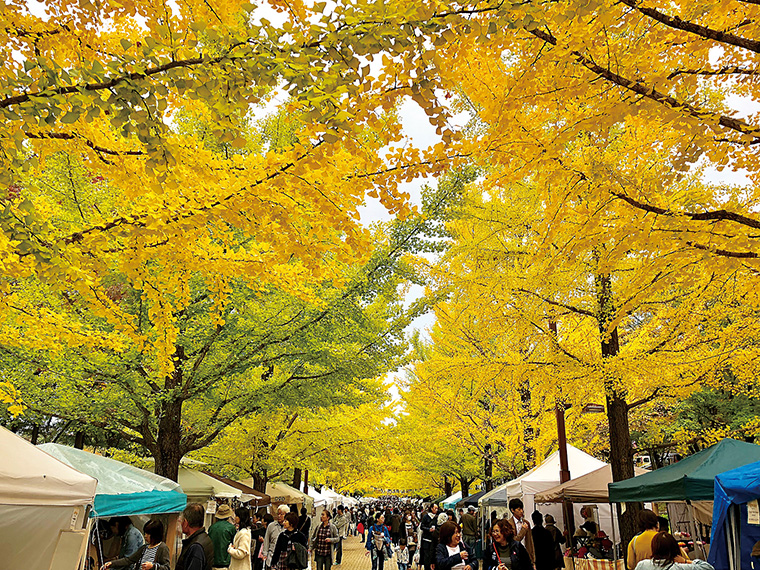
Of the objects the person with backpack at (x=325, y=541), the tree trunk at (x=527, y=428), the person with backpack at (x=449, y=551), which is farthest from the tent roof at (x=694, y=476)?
the tree trunk at (x=527, y=428)

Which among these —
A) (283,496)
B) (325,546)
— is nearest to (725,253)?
(325,546)

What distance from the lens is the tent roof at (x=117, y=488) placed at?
6.41m

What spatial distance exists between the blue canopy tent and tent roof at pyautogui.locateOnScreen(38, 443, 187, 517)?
6421mm

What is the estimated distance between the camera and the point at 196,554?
5.11 metres

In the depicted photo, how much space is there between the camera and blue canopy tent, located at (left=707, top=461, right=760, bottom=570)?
5.00 m

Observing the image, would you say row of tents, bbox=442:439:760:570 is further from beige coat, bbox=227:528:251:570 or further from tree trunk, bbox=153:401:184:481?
tree trunk, bbox=153:401:184:481

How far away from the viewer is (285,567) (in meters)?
7.41

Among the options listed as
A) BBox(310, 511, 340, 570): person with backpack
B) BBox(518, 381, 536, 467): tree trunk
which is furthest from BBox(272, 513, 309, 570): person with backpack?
BBox(518, 381, 536, 467): tree trunk

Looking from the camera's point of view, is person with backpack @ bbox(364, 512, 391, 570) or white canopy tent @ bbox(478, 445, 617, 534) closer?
white canopy tent @ bbox(478, 445, 617, 534)

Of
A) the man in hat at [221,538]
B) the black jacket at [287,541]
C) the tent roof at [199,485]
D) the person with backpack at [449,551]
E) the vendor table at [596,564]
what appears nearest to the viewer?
the person with backpack at [449,551]

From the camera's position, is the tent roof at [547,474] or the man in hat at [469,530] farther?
the man in hat at [469,530]

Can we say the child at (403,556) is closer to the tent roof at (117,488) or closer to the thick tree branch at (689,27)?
the tent roof at (117,488)

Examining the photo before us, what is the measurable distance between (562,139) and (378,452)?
1939 cm

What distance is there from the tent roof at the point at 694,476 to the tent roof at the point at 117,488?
660 centimetres
